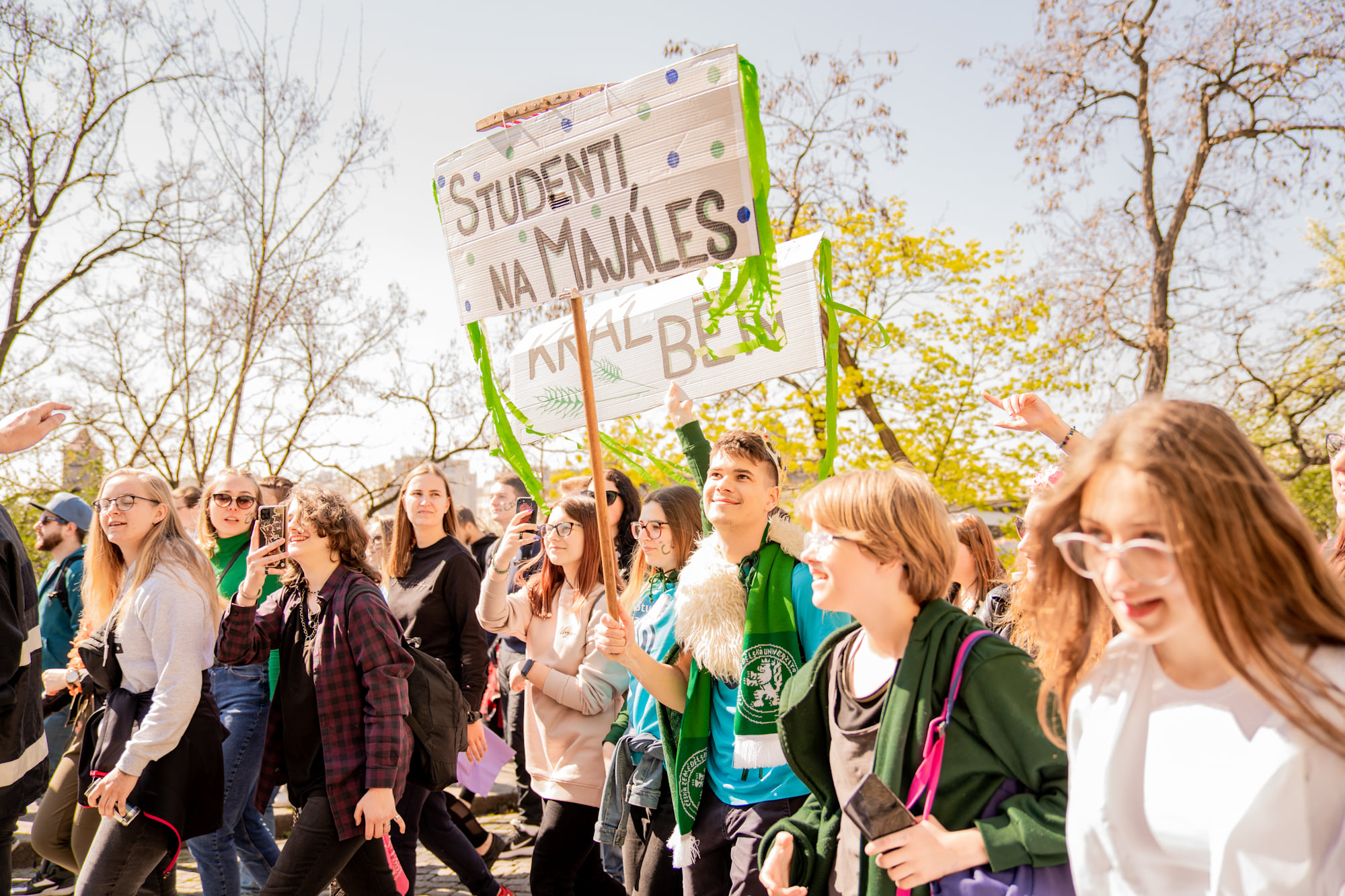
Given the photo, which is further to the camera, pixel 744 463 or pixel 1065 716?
pixel 744 463

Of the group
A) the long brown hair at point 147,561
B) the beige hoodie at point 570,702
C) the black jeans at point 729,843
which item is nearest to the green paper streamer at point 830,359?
the black jeans at point 729,843

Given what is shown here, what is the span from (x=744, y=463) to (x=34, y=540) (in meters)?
12.7

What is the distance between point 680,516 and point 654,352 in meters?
0.68

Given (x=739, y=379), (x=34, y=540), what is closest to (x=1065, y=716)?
(x=739, y=379)

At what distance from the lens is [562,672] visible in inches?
164

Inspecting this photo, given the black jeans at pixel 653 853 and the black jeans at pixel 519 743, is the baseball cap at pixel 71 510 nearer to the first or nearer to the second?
the black jeans at pixel 519 743

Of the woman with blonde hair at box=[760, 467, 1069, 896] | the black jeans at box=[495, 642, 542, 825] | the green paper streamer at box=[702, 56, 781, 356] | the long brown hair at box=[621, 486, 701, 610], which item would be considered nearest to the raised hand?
the green paper streamer at box=[702, 56, 781, 356]

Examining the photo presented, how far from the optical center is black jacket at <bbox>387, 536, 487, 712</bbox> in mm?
4613

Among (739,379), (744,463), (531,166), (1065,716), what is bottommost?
(1065,716)

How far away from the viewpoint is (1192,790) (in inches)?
52.3

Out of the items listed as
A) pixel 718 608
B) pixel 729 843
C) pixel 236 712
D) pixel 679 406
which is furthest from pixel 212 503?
pixel 729 843

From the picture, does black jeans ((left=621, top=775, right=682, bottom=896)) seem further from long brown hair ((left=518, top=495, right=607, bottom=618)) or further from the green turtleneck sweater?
the green turtleneck sweater

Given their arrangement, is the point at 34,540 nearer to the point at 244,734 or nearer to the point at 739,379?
the point at 244,734

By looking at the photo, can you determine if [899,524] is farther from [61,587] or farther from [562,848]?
[61,587]
